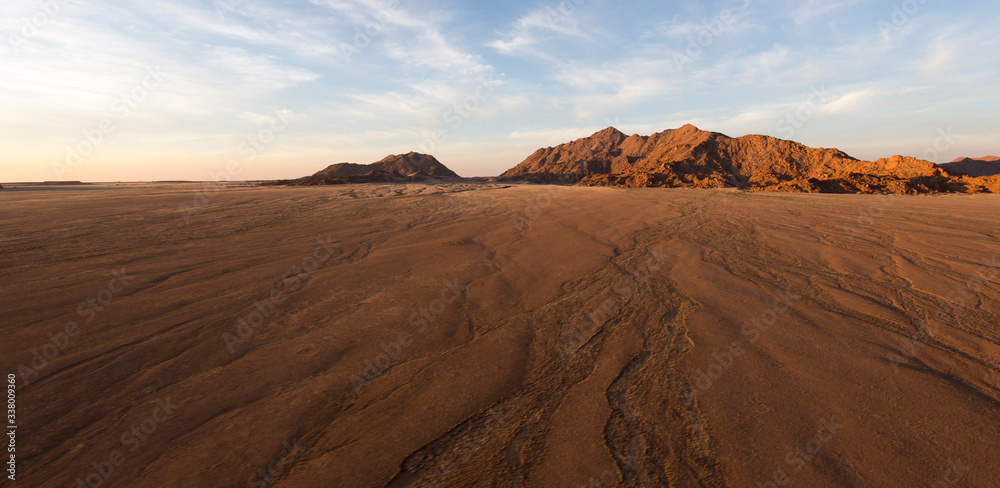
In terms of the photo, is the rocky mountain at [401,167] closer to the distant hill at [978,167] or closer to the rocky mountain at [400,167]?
the rocky mountain at [400,167]

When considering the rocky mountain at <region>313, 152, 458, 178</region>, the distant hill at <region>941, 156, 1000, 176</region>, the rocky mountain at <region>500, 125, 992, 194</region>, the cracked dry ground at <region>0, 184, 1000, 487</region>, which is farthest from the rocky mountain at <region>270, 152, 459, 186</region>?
the distant hill at <region>941, 156, 1000, 176</region>

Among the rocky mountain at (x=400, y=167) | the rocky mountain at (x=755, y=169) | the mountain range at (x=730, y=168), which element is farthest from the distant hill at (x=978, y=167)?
the rocky mountain at (x=400, y=167)

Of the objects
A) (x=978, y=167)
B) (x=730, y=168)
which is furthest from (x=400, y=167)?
(x=978, y=167)

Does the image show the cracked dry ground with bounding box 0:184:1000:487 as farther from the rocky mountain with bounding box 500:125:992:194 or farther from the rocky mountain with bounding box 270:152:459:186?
the rocky mountain with bounding box 270:152:459:186

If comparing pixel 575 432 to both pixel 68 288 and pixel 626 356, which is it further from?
pixel 68 288

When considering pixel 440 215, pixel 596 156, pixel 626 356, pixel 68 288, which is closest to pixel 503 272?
pixel 626 356

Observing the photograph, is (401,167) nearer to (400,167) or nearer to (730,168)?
(400,167)
